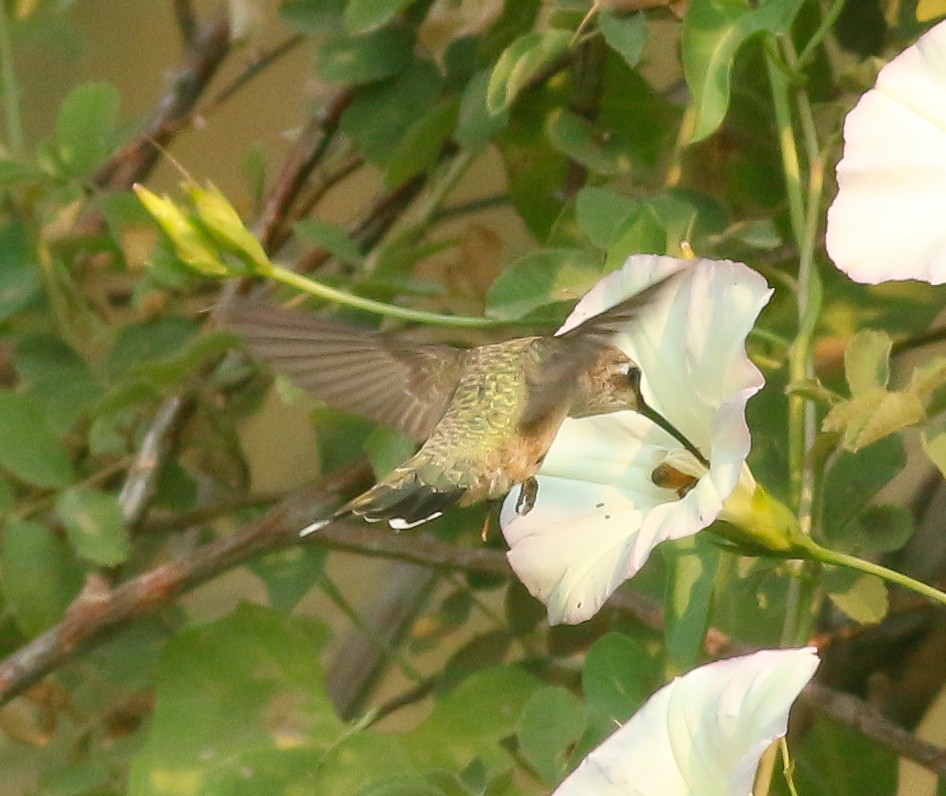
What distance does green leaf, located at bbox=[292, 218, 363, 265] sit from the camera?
874mm

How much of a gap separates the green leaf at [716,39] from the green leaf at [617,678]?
25 cm

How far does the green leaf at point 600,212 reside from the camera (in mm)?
657

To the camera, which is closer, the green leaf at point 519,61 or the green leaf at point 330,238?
the green leaf at point 519,61

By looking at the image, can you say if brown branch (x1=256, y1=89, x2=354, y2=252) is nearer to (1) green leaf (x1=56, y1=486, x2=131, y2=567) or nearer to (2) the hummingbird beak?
(1) green leaf (x1=56, y1=486, x2=131, y2=567)

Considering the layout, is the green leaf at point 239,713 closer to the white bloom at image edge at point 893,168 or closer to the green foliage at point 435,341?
the green foliage at point 435,341

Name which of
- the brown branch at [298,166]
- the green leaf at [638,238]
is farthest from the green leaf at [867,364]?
the brown branch at [298,166]

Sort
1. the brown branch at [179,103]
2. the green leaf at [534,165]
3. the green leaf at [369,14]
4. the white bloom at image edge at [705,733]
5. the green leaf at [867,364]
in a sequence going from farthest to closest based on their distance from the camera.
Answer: the brown branch at [179,103] → the green leaf at [534,165] → the green leaf at [369,14] → the green leaf at [867,364] → the white bloom at image edge at [705,733]

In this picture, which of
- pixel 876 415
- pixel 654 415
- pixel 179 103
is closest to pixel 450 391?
pixel 654 415

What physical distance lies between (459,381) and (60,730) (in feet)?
2.18

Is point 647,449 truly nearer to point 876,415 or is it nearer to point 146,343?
point 876,415

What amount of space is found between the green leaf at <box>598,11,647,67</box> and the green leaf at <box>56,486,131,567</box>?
1.54 feet

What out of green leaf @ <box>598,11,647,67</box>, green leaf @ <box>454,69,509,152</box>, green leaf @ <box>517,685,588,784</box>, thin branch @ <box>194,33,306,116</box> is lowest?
green leaf @ <box>517,685,588,784</box>

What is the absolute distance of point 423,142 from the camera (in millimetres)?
858

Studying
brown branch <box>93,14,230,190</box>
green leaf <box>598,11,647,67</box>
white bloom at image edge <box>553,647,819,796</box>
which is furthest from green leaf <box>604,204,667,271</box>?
brown branch <box>93,14,230,190</box>
